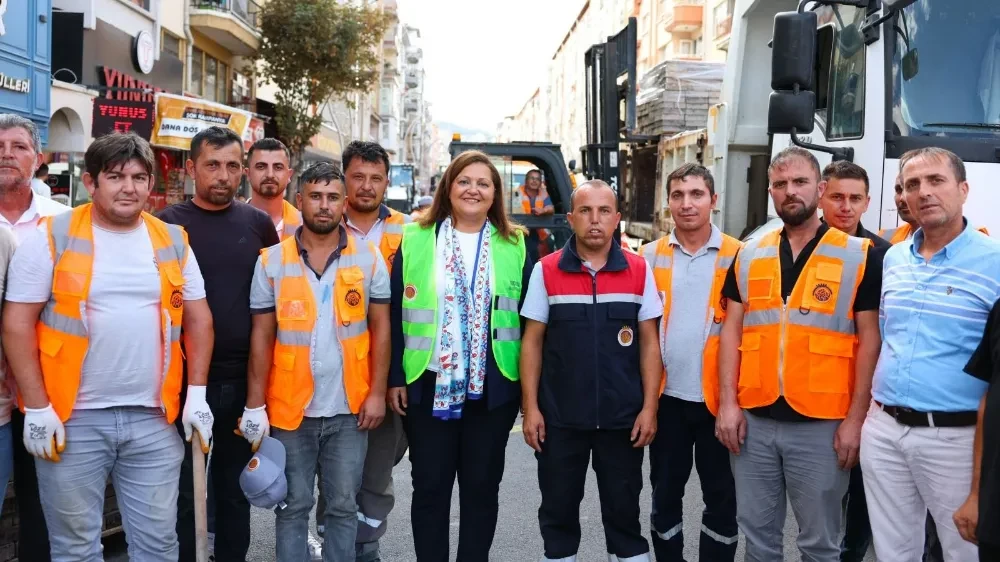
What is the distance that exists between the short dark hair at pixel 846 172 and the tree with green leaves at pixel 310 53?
771 inches

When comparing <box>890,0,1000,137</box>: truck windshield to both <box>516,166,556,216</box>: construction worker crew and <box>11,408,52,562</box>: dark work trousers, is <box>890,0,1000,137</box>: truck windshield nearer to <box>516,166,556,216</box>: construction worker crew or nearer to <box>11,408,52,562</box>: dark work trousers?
<box>11,408,52,562</box>: dark work trousers

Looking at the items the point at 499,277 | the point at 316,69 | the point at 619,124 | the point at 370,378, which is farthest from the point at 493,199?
the point at 316,69

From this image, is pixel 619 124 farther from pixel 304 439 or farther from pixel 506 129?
pixel 506 129

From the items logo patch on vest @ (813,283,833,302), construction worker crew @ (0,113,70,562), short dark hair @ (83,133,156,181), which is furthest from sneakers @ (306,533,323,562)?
logo patch on vest @ (813,283,833,302)

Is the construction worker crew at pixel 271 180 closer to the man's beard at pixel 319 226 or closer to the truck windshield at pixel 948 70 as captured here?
the man's beard at pixel 319 226

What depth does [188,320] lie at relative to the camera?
364 centimetres

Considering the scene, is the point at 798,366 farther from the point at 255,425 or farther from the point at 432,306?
the point at 255,425

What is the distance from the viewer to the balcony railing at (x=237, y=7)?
19.6 metres

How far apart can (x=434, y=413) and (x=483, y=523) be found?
1.89 ft

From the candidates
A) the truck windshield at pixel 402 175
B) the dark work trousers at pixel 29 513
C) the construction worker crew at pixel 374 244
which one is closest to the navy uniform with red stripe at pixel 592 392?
the construction worker crew at pixel 374 244

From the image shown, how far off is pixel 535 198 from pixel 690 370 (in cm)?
505

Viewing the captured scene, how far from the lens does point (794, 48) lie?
4562 millimetres

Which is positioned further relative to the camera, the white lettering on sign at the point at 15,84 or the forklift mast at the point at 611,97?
the white lettering on sign at the point at 15,84

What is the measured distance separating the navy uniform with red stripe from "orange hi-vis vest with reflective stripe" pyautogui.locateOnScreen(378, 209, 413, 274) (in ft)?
3.68
